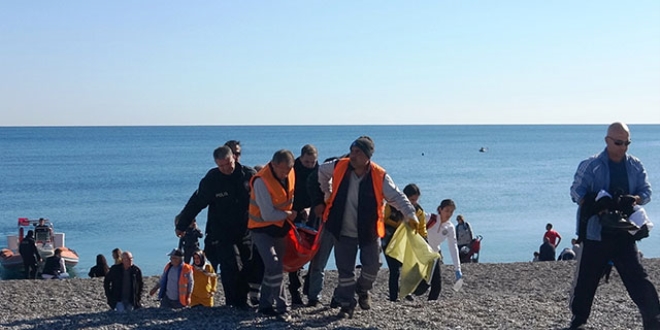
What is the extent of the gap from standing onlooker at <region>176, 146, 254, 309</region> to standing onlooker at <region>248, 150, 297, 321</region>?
0.47 meters

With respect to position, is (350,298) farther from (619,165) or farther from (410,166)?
(410,166)

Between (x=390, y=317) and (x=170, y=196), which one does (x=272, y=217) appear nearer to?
(x=390, y=317)

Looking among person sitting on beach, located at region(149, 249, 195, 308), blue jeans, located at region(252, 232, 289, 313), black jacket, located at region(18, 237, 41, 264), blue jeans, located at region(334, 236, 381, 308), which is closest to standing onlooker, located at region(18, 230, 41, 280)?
black jacket, located at region(18, 237, 41, 264)

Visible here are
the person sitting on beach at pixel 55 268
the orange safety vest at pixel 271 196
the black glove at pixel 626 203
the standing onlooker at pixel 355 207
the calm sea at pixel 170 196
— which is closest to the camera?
the black glove at pixel 626 203

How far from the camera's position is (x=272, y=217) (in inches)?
335

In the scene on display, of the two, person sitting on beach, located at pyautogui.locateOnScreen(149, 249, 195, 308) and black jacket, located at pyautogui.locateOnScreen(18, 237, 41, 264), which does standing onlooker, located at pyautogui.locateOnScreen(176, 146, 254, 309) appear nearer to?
person sitting on beach, located at pyautogui.locateOnScreen(149, 249, 195, 308)

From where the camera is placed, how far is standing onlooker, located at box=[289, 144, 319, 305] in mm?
9391

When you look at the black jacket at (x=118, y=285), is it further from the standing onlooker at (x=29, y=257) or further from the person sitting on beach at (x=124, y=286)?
the standing onlooker at (x=29, y=257)

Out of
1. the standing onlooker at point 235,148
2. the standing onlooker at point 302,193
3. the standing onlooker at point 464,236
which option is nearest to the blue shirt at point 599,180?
the standing onlooker at point 302,193

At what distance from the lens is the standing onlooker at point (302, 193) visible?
30.8 ft

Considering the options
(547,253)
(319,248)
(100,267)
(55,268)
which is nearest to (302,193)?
(319,248)

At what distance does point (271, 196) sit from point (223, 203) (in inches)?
29.0

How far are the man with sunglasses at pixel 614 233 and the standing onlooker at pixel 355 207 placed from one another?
5.29 feet

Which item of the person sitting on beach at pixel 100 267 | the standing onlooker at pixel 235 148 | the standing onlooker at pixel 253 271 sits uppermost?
the standing onlooker at pixel 235 148
